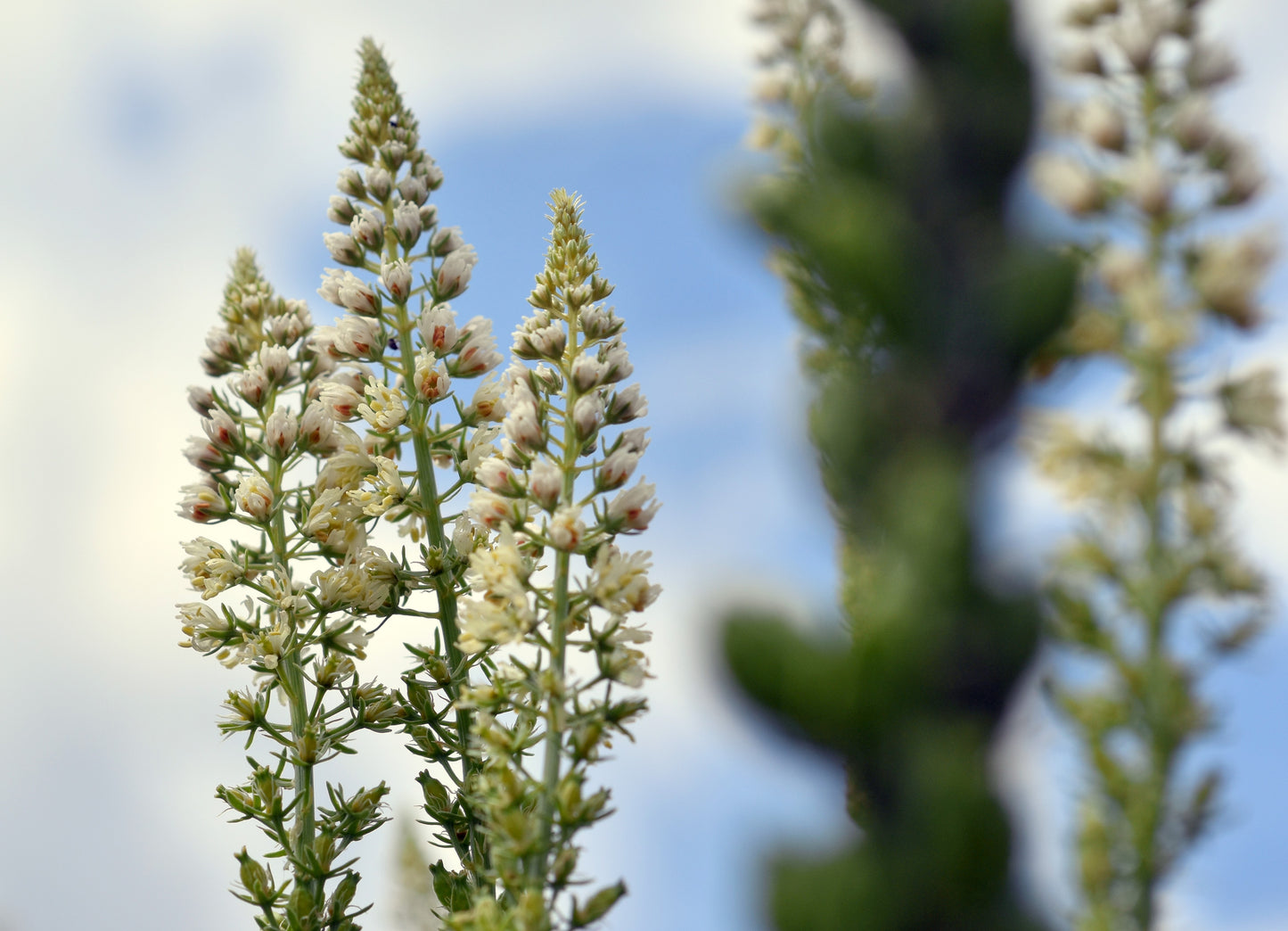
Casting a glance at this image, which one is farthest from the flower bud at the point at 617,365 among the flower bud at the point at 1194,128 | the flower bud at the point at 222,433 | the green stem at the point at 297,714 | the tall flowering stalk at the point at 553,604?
the flower bud at the point at 1194,128

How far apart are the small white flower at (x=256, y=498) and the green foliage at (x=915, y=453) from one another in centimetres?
187

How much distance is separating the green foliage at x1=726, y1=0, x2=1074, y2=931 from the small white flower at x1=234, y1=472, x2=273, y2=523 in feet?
6.13

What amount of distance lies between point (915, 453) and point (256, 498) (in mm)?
2251

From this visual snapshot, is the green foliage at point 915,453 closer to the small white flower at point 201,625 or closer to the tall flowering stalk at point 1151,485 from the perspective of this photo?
the tall flowering stalk at point 1151,485

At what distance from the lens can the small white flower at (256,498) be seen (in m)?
4.02

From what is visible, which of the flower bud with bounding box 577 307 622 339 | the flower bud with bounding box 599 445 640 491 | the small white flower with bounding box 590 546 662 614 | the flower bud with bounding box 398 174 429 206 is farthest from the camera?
the flower bud with bounding box 398 174 429 206

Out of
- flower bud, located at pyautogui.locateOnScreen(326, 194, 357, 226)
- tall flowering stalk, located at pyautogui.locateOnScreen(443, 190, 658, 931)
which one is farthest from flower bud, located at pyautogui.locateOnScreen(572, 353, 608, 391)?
flower bud, located at pyautogui.locateOnScreen(326, 194, 357, 226)

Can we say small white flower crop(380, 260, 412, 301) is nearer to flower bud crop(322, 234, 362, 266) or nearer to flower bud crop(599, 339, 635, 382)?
flower bud crop(322, 234, 362, 266)

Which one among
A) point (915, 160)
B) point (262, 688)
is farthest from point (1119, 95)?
point (262, 688)

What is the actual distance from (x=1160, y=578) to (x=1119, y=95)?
1.03 m

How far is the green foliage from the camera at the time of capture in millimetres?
2418

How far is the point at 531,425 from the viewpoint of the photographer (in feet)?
11.0

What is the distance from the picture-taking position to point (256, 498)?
4.01m

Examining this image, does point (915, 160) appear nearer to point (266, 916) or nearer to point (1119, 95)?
point (1119, 95)
